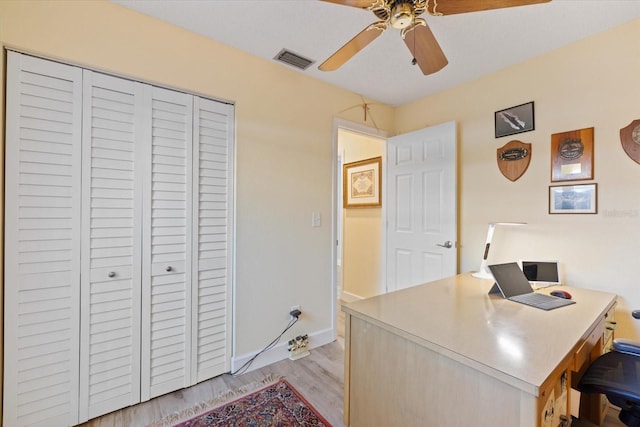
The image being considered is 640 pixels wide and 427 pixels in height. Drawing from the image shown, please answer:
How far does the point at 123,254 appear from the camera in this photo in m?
1.68

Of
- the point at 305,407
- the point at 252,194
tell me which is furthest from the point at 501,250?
the point at 252,194

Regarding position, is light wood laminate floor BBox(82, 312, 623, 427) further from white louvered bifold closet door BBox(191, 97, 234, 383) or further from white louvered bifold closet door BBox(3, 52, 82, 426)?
white louvered bifold closet door BBox(3, 52, 82, 426)

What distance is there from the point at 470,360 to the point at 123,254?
1843mm

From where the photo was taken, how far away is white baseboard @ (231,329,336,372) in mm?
2082

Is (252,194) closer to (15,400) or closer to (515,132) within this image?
(15,400)

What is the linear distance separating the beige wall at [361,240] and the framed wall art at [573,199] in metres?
1.60

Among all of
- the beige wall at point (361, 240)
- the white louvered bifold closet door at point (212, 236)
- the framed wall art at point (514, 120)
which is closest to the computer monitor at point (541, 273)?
the framed wall art at point (514, 120)

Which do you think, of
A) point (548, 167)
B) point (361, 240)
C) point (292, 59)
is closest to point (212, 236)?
point (292, 59)

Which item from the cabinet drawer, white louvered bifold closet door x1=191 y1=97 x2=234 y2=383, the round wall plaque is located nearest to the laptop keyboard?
the cabinet drawer

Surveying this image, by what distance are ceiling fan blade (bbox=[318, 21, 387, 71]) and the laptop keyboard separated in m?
1.52

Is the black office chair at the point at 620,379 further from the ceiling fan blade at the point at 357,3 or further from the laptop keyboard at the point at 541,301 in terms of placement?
the ceiling fan blade at the point at 357,3

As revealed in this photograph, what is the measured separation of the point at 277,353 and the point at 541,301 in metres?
1.81

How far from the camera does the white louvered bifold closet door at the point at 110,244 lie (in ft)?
5.18

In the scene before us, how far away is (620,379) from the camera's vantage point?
116 centimetres
